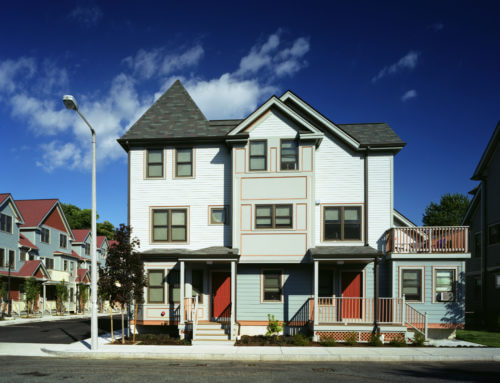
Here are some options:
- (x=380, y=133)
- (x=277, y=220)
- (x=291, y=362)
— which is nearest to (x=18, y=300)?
(x=277, y=220)

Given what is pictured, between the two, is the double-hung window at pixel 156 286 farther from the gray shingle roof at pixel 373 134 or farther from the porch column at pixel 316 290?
the gray shingle roof at pixel 373 134

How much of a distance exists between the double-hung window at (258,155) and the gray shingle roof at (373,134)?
4120 mm

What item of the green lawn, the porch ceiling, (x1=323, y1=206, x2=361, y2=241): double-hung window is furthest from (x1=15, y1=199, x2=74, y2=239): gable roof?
the green lawn

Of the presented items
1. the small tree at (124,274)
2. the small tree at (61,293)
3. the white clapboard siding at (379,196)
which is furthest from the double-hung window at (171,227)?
the small tree at (61,293)

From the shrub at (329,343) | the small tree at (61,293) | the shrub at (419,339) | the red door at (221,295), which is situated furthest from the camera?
the small tree at (61,293)

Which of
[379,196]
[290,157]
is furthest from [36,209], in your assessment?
[379,196]

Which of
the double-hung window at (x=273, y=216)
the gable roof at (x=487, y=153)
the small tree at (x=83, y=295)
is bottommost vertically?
the small tree at (x=83, y=295)

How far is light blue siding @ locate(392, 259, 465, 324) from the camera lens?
17.4 m

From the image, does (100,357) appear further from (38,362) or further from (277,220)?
(277,220)

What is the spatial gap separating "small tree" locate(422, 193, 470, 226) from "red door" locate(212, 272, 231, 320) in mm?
45401

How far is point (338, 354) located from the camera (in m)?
13.6

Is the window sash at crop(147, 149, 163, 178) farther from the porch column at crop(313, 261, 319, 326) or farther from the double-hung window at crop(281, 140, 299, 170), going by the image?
the porch column at crop(313, 261, 319, 326)

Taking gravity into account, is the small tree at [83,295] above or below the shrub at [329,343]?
below

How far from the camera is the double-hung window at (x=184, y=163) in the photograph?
19.5m
